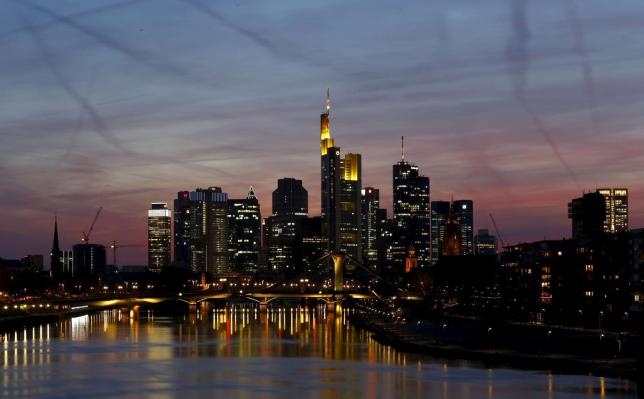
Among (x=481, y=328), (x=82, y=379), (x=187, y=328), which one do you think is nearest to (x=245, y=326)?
(x=187, y=328)

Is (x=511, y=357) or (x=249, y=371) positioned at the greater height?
(x=511, y=357)

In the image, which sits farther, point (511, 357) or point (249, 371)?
point (511, 357)

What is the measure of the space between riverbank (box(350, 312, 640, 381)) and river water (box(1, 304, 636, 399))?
75.5 inches

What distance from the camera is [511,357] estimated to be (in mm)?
94812

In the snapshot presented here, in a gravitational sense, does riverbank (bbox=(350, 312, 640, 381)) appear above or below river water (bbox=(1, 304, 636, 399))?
above

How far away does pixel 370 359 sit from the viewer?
339ft

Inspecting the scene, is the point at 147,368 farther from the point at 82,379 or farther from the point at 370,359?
the point at 370,359

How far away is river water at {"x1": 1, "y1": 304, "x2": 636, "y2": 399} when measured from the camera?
77.9m

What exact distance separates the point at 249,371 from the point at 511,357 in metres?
20.6

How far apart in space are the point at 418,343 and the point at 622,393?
4119cm

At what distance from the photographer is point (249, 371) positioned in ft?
310

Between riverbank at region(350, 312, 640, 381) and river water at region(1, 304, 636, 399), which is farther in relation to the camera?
riverbank at region(350, 312, 640, 381)

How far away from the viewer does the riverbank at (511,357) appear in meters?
83.8

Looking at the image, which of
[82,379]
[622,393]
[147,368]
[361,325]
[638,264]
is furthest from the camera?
[361,325]
